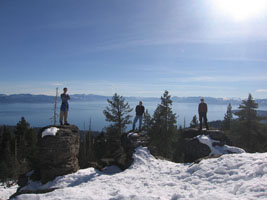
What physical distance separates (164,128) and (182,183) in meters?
17.5

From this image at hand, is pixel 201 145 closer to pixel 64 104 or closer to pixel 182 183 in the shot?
pixel 182 183

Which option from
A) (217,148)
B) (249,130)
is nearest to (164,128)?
(249,130)

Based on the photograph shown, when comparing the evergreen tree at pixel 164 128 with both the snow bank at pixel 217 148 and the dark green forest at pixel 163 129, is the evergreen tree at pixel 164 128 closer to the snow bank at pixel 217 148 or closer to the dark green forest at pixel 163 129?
the dark green forest at pixel 163 129

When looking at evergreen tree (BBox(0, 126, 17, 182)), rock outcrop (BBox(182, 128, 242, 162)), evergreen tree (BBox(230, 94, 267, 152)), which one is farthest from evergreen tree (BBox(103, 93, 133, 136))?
evergreen tree (BBox(0, 126, 17, 182))

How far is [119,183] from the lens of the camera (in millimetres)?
8539

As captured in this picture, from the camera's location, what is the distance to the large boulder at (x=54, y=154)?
11039 mm

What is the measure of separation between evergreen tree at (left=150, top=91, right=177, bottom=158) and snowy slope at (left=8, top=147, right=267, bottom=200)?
560 inches

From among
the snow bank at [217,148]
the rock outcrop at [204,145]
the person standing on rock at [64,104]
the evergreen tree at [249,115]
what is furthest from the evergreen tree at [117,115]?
the evergreen tree at [249,115]

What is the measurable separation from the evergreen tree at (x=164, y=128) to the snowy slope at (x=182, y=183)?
14235mm

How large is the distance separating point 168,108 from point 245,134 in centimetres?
991

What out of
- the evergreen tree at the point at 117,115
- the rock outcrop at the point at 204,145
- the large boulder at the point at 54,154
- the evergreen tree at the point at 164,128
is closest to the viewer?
the large boulder at the point at 54,154

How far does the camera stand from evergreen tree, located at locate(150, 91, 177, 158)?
81.0 feet

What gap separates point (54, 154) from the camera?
1112 centimetres

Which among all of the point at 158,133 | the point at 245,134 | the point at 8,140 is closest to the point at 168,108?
the point at 158,133
